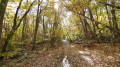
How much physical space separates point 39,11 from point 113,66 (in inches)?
528

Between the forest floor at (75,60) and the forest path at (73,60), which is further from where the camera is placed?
the forest path at (73,60)

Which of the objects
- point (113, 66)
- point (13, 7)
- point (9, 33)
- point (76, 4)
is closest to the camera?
point (113, 66)

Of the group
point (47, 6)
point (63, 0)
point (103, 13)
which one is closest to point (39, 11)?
point (47, 6)

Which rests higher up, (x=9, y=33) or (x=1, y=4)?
(x=1, y=4)

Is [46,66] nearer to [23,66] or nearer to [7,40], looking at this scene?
[23,66]

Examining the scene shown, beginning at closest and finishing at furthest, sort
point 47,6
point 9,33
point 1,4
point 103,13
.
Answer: point 1,4, point 9,33, point 47,6, point 103,13

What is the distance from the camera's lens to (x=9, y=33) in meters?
6.50

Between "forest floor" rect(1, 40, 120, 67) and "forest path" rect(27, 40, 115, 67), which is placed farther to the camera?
"forest path" rect(27, 40, 115, 67)

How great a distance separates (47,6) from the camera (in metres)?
13.5


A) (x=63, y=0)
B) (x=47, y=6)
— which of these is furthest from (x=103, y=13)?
(x=47, y=6)

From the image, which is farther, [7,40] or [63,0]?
[63,0]

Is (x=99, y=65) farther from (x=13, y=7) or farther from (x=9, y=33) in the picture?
(x=13, y=7)

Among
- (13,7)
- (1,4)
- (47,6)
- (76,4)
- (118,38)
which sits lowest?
(118,38)

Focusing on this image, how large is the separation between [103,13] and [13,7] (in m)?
17.9
